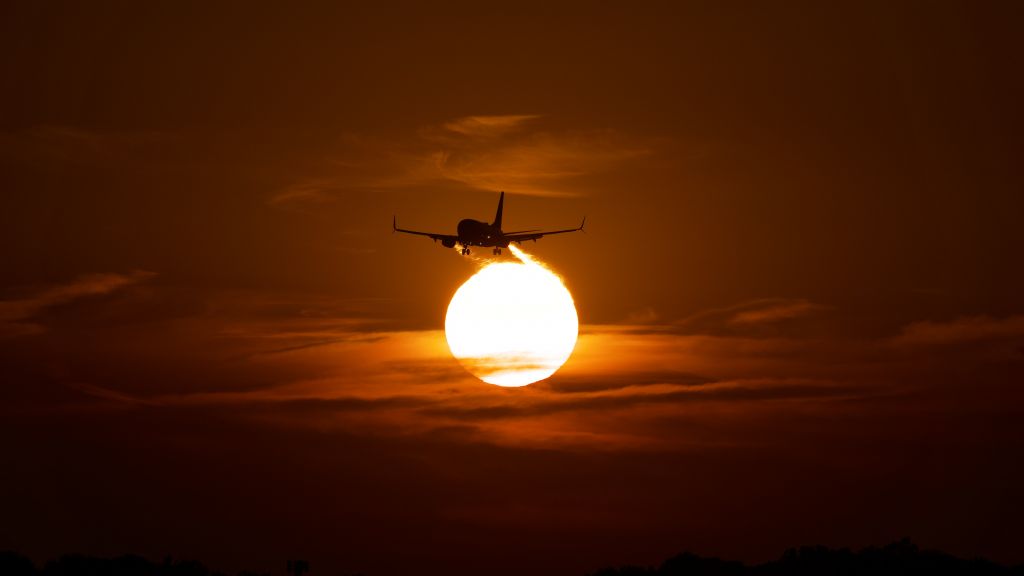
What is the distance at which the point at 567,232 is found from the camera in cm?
19962

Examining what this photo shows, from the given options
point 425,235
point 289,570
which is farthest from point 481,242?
point 289,570

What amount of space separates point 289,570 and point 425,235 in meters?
54.3

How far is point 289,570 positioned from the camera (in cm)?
19062

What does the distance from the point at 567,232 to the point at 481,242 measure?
45.9ft

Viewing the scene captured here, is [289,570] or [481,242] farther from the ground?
[481,242]

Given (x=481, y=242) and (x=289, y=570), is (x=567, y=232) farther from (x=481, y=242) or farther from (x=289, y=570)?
(x=289, y=570)

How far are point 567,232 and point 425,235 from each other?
72.6 ft

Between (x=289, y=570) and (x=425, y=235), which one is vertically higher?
(x=425, y=235)

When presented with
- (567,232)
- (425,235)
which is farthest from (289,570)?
(567,232)

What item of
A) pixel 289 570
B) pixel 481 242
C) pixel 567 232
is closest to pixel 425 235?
pixel 481 242

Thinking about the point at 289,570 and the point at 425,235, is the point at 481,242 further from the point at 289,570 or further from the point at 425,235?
the point at 289,570

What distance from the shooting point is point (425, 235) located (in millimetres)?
197000

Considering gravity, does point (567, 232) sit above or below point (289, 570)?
above

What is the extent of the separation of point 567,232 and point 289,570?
6631 cm
